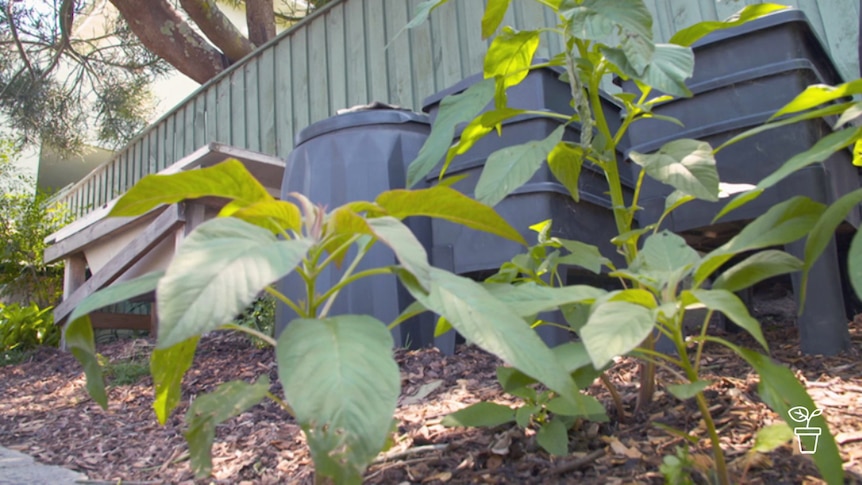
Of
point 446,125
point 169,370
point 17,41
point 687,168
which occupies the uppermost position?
point 17,41

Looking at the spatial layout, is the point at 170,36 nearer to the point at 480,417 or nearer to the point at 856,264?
the point at 480,417

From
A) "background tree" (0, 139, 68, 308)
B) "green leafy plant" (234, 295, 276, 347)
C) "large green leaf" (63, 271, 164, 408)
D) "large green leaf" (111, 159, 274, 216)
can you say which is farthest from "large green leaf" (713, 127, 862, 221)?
"background tree" (0, 139, 68, 308)

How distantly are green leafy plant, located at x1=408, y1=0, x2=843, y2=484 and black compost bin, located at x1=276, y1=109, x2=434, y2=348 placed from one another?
0.99 meters

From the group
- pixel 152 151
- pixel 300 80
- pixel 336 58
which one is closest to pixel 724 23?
pixel 336 58

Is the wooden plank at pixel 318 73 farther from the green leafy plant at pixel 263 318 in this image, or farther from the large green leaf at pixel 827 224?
the large green leaf at pixel 827 224

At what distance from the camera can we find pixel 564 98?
2.10 meters

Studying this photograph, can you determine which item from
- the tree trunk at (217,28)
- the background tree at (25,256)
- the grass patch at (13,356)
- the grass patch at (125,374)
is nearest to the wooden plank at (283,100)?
the tree trunk at (217,28)

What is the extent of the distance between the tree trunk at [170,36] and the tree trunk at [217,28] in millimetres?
125

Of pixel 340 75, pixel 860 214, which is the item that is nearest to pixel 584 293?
pixel 860 214

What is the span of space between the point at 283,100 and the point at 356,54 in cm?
84

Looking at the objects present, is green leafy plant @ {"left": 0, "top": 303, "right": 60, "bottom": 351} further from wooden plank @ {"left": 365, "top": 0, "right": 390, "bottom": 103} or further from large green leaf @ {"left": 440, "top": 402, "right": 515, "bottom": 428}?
large green leaf @ {"left": 440, "top": 402, "right": 515, "bottom": 428}

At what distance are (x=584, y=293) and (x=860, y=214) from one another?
1394 millimetres

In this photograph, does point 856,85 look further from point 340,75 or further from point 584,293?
point 340,75

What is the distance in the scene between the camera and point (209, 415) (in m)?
0.76
